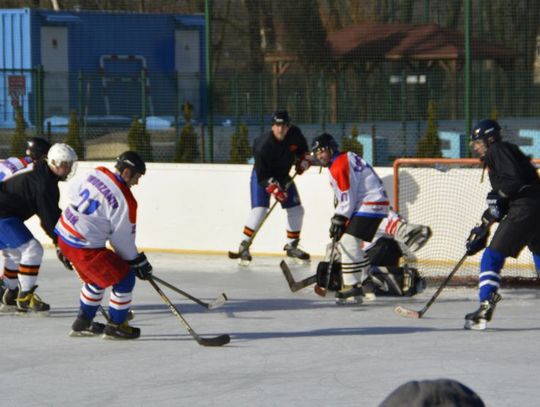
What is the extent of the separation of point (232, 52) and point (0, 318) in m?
10.7

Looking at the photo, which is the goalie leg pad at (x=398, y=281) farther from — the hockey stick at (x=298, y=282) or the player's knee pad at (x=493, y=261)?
the player's knee pad at (x=493, y=261)

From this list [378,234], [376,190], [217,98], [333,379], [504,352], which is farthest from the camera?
[217,98]

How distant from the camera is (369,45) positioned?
16.5 m

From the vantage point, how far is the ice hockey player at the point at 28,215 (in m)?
6.39

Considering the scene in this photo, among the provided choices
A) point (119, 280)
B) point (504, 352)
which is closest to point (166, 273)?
point (119, 280)

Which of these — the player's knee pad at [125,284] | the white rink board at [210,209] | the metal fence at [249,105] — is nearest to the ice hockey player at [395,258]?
the white rink board at [210,209]

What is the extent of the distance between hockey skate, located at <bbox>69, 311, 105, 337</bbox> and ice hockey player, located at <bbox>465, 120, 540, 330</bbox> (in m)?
1.93

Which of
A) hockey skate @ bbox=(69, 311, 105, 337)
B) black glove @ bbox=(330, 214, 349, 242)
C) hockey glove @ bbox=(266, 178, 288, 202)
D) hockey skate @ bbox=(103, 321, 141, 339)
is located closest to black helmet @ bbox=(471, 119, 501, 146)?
black glove @ bbox=(330, 214, 349, 242)

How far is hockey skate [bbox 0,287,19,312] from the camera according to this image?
6.91 metres

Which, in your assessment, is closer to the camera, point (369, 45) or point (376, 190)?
point (376, 190)

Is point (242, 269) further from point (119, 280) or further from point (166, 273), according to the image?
point (119, 280)

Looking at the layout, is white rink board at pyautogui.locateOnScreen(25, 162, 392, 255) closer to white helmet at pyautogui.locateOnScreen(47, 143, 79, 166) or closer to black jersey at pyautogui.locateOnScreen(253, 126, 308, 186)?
black jersey at pyautogui.locateOnScreen(253, 126, 308, 186)

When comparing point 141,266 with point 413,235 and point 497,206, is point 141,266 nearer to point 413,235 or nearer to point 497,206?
point 497,206

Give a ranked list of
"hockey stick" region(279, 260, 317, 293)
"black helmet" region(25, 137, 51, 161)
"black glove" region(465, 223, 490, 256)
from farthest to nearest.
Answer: "hockey stick" region(279, 260, 317, 293)
"black helmet" region(25, 137, 51, 161)
"black glove" region(465, 223, 490, 256)
